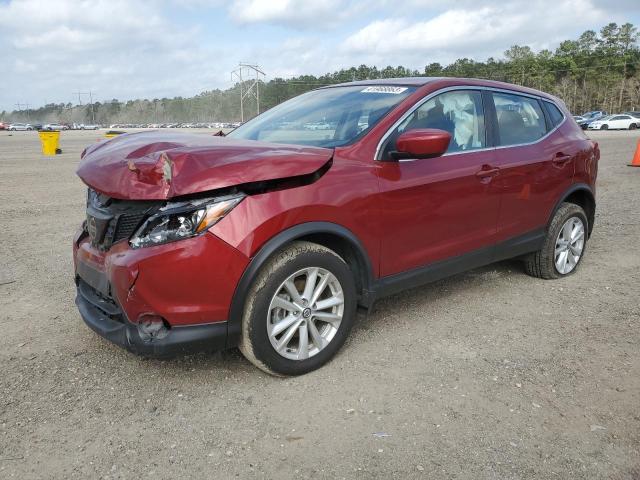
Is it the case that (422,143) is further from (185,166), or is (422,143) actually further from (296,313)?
(185,166)

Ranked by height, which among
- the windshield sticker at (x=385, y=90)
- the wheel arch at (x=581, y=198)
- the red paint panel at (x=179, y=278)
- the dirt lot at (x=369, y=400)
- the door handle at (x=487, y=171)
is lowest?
the dirt lot at (x=369, y=400)

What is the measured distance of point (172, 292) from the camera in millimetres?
2590

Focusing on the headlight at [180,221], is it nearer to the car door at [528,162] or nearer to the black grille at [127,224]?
the black grille at [127,224]

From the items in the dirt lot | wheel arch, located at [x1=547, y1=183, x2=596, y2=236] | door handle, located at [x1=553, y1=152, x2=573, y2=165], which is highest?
door handle, located at [x1=553, y1=152, x2=573, y2=165]

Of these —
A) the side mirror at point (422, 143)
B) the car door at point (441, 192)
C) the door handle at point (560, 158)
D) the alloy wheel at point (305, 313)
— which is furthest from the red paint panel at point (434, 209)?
the door handle at point (560, 158)

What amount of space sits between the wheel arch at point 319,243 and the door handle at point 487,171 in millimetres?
1161

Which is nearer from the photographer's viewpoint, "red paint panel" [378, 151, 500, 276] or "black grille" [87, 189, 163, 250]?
"black grille" [87, 189, 163, 250]

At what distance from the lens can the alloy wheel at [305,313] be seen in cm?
290

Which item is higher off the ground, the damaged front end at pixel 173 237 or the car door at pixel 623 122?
the car door at pixel 623 122

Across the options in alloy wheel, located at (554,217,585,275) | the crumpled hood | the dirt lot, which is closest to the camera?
the dirt lot

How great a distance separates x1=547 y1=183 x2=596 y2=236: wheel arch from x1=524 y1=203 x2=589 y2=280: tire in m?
0.08

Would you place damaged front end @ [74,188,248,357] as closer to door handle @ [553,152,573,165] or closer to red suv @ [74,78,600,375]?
red suv @ [74,78,600,375]

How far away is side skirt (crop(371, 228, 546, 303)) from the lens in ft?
11.2

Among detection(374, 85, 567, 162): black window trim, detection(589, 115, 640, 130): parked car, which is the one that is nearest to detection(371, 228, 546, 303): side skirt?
detection(374, 85, 567, 162): black window trim
